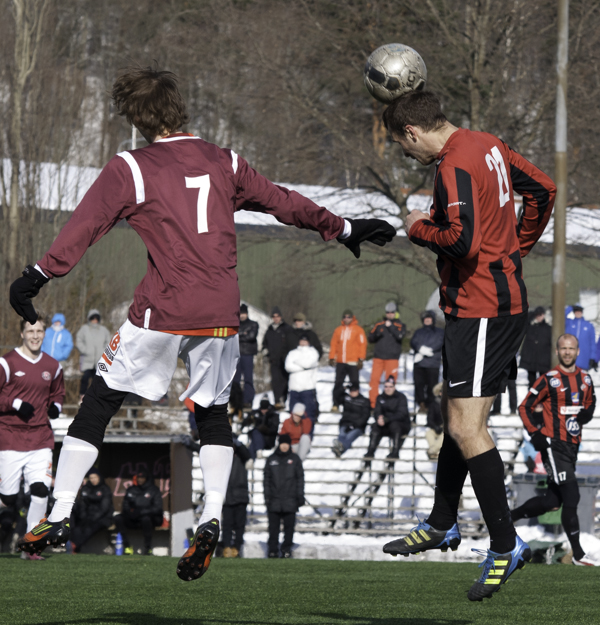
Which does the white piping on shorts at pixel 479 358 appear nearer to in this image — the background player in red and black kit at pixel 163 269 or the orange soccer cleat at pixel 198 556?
the background player in red and black kit at pixel 163 269

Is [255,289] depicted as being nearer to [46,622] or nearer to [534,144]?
[534,144]

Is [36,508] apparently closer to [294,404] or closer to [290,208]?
[290,208]

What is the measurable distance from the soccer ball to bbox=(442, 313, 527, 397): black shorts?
133 centimetres

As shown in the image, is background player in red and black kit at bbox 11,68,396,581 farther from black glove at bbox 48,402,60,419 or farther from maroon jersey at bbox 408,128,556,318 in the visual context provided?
black glove at bbox 48,402,60,419

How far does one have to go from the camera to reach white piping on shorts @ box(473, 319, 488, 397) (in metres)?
4.45

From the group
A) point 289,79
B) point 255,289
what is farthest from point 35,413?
point 255,289

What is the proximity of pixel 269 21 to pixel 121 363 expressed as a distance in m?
21.1

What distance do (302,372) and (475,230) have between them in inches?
512

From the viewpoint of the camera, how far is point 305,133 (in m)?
22.4

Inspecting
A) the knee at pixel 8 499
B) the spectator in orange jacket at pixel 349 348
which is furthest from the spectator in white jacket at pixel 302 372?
the knee at pixel 8 499

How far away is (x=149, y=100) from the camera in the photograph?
4.31 meters

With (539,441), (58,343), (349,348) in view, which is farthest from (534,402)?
(58,343)

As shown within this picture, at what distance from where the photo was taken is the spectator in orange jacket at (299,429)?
15445 millimetres

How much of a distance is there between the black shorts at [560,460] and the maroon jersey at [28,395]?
490cm
